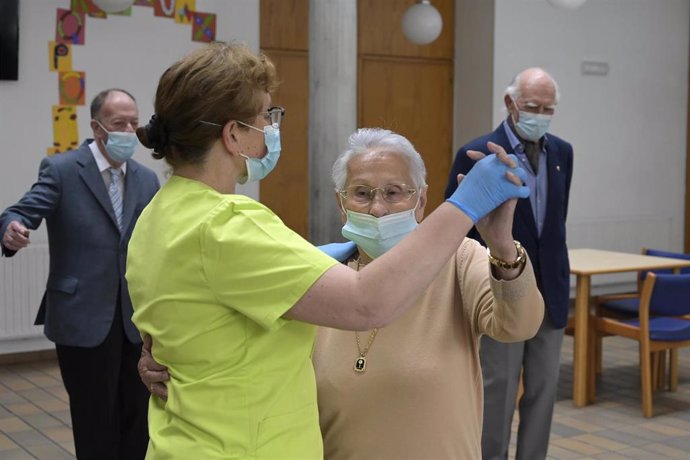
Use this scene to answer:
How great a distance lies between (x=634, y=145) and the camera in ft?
30.7

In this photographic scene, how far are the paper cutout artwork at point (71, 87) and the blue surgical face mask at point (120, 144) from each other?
9.83 feet

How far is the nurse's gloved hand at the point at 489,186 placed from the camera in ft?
5.11

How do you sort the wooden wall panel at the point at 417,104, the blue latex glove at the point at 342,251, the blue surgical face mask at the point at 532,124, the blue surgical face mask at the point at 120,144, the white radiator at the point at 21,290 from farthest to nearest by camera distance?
the wooden wall panel at the point at 417,104 < the white radiator at the point at 21,290 < the blue surgical face mask at the point at 532,124 < the blue surgical face mask at the point at 120,144 < the blue latex glove at the point at 342,251

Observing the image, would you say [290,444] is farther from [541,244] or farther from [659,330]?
[659,330]

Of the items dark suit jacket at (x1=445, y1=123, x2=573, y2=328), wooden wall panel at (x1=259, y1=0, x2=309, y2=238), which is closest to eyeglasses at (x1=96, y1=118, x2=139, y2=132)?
dark suit jacket at (x1=445, y1=123, x2=573, y2=328)

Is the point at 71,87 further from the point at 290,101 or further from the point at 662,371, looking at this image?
the point at 662,371

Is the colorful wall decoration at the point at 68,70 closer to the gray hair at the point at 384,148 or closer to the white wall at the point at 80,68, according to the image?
the white wall at the point at 80,68

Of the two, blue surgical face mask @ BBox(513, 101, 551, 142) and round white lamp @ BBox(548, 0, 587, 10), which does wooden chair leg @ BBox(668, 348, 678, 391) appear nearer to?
round white lamp @ BBox(548, 0, 587, 10)

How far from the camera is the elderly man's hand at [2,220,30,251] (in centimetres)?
343

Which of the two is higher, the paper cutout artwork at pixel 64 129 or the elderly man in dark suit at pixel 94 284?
the paper cutout artwork at pixel 64 129

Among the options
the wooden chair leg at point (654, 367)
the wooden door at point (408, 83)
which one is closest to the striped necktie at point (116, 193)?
the wooden chair leg at point (654, 367)

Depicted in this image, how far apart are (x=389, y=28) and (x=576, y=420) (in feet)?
14.2

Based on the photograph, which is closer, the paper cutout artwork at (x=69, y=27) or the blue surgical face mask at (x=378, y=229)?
the blue surgical face mask at (x=378, y=229)

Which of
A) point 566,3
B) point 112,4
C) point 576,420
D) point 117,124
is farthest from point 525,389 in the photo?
point 112,4
